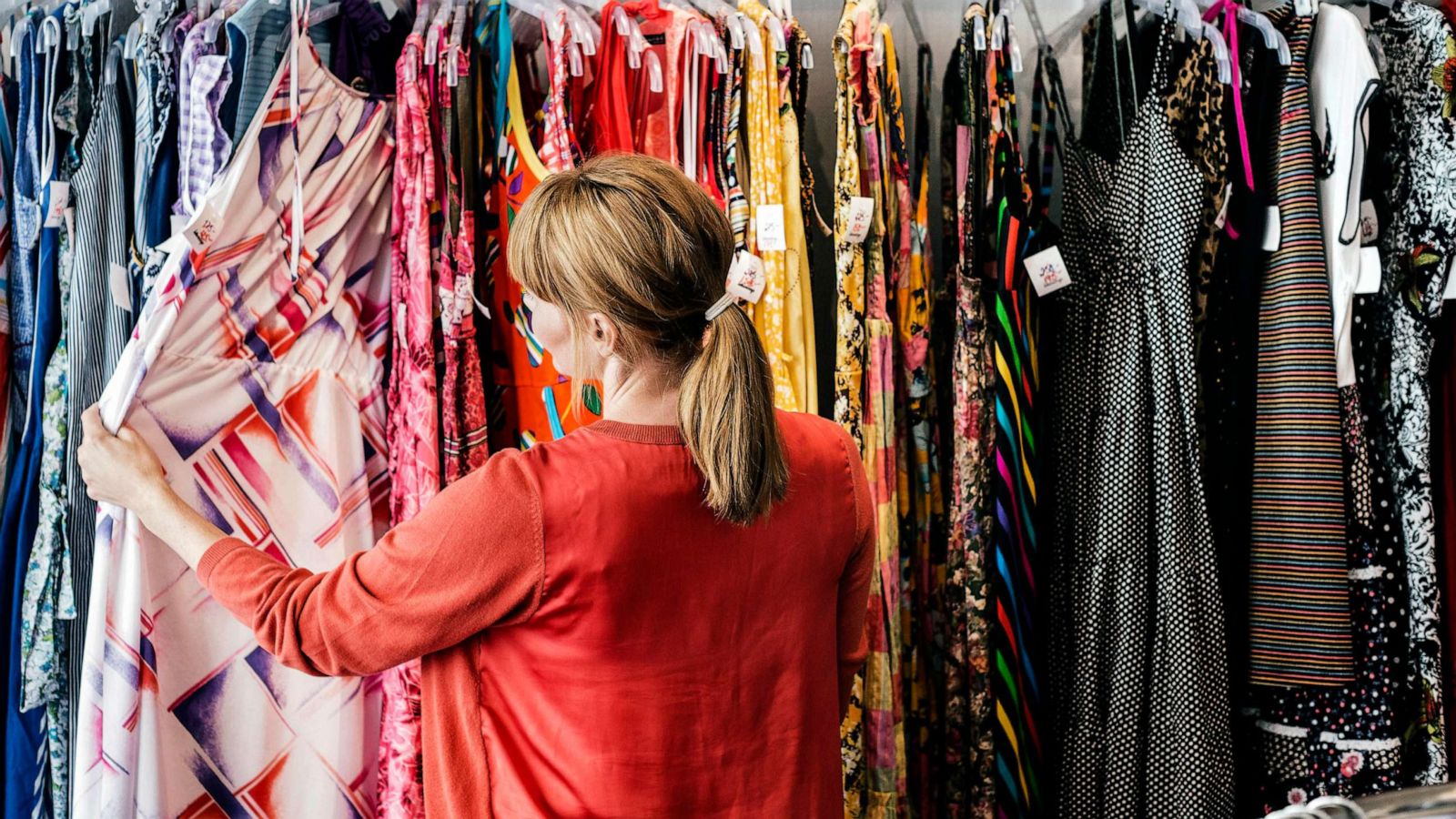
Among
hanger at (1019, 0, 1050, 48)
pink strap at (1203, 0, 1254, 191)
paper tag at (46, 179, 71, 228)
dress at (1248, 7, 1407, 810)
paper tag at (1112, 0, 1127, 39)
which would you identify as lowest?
dress at (1248, 7, 1407, 810)

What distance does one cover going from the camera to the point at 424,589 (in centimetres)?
118

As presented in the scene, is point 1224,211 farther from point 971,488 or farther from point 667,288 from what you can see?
point 667,288

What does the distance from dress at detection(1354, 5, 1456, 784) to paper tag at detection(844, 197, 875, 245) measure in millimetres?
894

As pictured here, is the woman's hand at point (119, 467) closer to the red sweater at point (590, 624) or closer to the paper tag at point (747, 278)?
the red sweater at point (590, 624)

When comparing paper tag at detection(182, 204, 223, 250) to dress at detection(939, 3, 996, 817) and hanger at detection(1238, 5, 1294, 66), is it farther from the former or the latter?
hanger at detection(1238, 5, 1294, 66)

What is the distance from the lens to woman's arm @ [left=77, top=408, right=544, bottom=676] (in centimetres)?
117

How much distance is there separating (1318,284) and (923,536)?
2.50 ft

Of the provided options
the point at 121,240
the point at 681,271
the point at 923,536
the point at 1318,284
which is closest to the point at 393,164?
the point at 121,240

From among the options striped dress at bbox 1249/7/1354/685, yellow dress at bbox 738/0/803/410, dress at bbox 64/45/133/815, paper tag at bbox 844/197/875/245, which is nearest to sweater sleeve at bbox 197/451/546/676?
dress at bbox 64/45/133/815

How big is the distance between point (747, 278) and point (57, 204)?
1019mm

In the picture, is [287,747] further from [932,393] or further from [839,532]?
[932,393]

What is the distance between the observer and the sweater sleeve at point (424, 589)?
1166 mm

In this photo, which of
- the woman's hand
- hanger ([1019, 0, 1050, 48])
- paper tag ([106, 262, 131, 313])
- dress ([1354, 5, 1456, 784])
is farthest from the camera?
hanger ([1019, 0, 1050, 48])

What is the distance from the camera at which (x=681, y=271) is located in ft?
3.88
